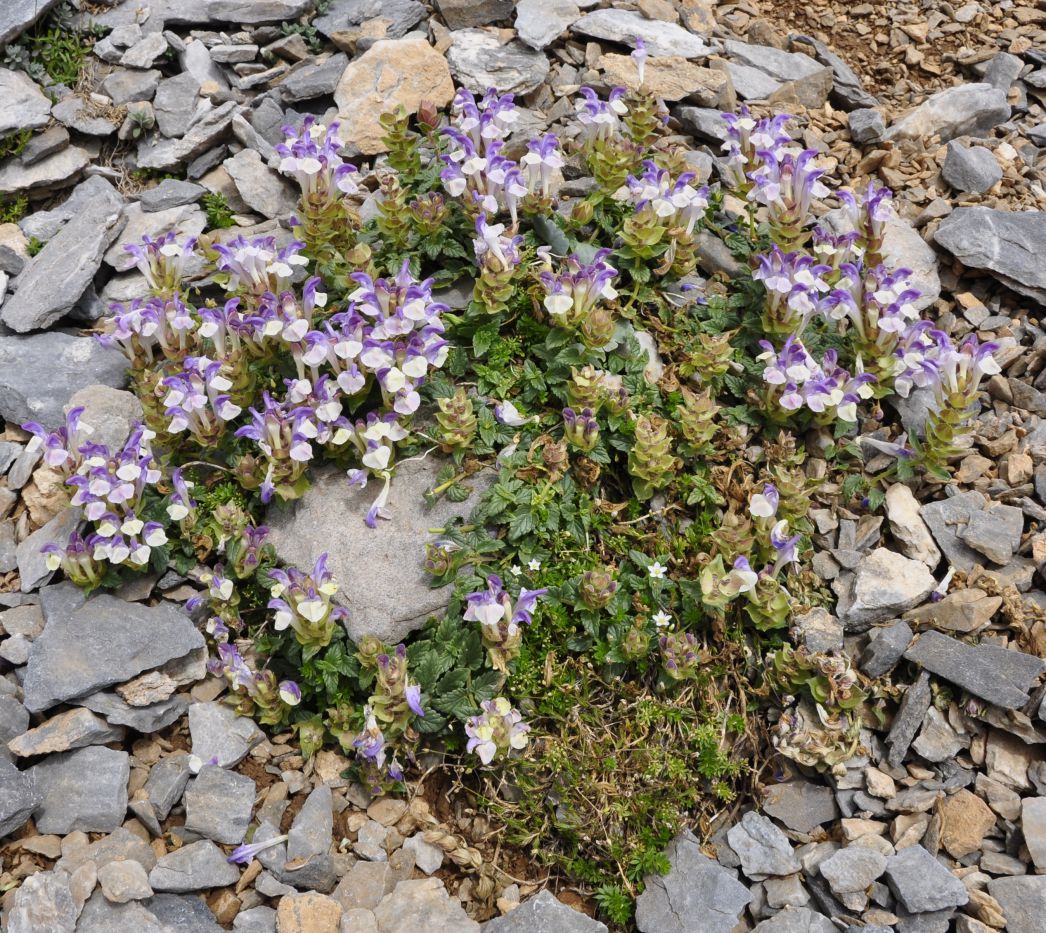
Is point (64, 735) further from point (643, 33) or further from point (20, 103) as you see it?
point (643, 33)

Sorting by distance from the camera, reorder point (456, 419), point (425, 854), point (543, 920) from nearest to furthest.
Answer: point (543, 920) < point (425, 854) < point (456, 419)

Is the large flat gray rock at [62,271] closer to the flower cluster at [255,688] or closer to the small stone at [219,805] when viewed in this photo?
the flower cluster at [255,688]

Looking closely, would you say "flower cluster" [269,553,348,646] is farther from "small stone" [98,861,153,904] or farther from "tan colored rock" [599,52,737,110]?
"tan colored rock" [599,52,737,110]

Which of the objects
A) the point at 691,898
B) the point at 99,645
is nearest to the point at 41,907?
the point at 99,645

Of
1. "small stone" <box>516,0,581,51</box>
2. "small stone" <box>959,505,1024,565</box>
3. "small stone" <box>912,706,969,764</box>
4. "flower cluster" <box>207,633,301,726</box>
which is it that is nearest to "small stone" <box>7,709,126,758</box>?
"flower cluster" <box>207,633,301,726</box>

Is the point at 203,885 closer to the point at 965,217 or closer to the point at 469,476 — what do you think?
the point at 469,476

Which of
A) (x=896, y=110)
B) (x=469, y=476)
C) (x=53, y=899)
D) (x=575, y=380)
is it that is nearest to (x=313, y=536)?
(x=469, y=476)

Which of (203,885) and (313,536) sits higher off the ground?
(313,536)
